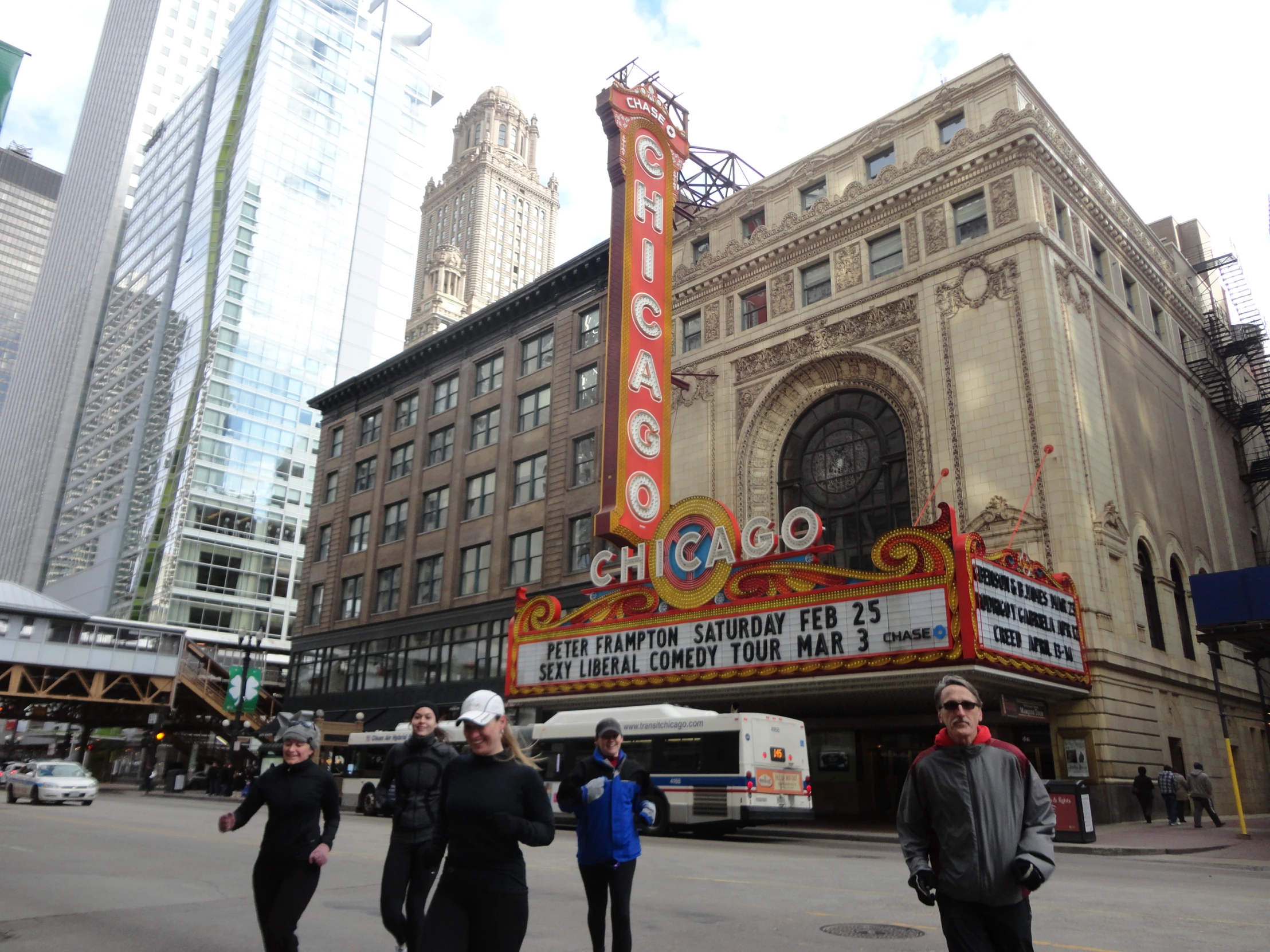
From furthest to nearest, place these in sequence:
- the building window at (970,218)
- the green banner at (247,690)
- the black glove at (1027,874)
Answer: the green banner at (247,690) → the building window at (970,218) → the black glove at (1027,874)

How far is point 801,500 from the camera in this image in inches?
1287

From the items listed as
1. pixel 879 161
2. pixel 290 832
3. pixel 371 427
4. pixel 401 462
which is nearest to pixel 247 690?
pixel 401 462

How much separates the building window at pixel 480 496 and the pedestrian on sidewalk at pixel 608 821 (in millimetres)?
37141

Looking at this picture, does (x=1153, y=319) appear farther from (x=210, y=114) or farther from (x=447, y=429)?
(x=210, y=114)

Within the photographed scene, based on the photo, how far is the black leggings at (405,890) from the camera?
6797 millimetres

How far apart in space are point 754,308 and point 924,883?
3253cm

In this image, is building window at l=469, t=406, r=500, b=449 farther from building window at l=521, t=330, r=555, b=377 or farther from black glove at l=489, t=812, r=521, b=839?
black glove at l=489, t=812, r=521, b=839

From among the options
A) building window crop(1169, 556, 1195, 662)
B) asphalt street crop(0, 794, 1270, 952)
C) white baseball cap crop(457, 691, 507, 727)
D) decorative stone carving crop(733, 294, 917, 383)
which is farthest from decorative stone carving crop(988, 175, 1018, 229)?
white baseball cap crop(457, 691, 507, 727)

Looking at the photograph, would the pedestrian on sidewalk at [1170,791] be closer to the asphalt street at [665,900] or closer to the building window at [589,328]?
the asphalt street at [665,900]

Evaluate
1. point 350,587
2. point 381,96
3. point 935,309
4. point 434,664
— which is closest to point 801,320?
point 935,309

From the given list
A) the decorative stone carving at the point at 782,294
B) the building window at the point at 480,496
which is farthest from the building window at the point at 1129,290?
the building window at the point at 480,496

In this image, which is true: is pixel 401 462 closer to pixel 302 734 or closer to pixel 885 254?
pixel 885 254

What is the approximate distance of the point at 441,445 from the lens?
48375 mm

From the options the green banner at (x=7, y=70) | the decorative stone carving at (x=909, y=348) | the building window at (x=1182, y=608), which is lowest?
the building window at (x=1182, y=608)
